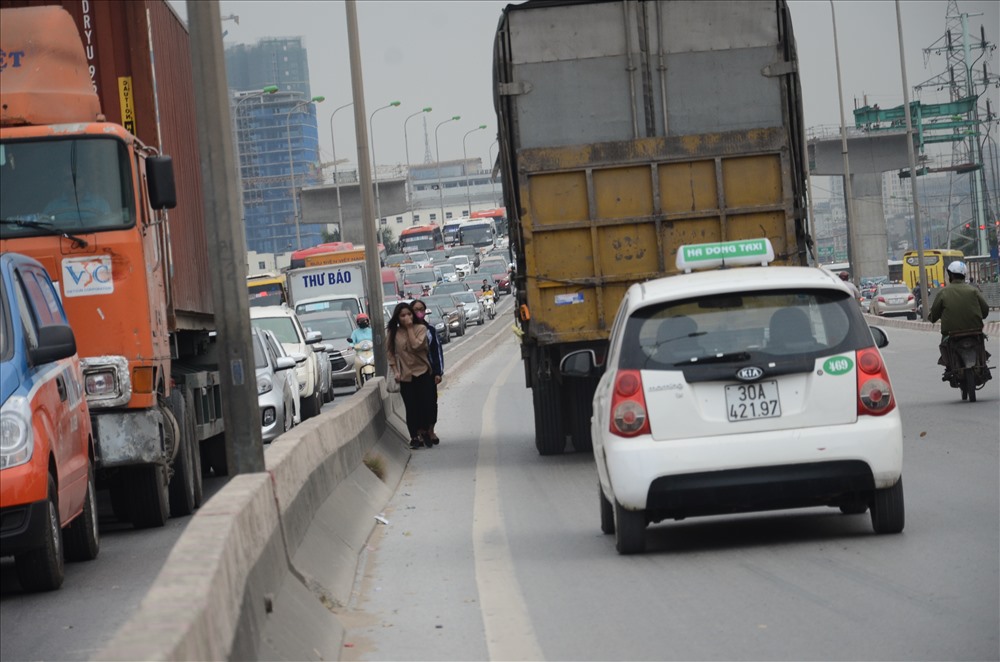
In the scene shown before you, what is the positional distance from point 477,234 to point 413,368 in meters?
106

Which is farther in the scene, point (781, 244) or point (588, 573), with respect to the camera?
point (781, 244)

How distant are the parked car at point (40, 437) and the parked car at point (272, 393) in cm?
879

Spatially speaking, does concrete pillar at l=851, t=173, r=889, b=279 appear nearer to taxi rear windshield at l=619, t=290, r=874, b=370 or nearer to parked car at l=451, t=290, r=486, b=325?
parked car at l=451, t=290, r=486, b=325

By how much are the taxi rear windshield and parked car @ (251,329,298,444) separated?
11128mm

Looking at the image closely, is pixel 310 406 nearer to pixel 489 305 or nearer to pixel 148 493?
pixel 148 493

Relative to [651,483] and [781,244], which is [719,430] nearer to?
[651,483]

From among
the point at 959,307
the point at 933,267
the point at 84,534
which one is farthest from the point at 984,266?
the point at 84,534

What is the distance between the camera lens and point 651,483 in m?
8.99

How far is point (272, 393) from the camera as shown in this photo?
68.2ft

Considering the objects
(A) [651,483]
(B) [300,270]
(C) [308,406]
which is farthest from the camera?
(B) [300,270]

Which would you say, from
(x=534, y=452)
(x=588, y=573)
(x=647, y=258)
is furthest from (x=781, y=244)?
(x=588, y=573)

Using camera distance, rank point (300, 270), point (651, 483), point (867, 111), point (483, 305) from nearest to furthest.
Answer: point (651, 483), point (300, 270), point (483, 305), point (867, 111)

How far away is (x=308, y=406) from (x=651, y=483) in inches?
700

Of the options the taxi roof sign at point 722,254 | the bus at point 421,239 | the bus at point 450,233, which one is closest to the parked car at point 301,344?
the taxi roof sign at point 722,254
